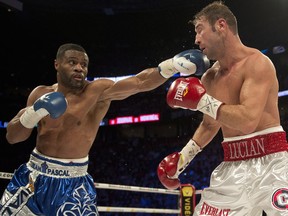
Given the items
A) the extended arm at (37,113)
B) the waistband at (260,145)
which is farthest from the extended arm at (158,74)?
the waistband at (260,145)

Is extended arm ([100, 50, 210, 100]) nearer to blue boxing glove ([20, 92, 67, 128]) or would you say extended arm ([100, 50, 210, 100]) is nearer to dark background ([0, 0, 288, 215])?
blue boxing glove ([20, 92, 67, 128])

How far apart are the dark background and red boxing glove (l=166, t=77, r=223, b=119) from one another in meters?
7.68

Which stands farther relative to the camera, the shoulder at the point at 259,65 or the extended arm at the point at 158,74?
the extended arm at the point at 158,74

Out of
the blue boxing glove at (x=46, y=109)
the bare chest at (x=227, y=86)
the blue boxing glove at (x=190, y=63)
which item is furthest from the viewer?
the blue boxing glove at (x=190, y=63)

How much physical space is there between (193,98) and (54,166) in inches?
33.9

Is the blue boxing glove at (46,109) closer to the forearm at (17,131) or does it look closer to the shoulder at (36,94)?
the forearm at (17,131)

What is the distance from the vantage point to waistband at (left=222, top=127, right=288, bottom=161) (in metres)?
1.70

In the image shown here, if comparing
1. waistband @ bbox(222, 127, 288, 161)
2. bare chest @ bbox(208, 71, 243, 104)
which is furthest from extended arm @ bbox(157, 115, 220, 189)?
waistband @ bbox(222, 127, 288, 161)

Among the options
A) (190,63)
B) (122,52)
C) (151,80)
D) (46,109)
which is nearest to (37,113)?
(46,109)

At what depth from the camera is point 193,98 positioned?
5.58 ft

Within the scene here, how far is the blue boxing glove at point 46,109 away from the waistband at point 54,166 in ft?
0.70

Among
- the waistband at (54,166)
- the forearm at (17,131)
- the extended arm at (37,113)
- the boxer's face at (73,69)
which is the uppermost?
A: the boxer's face at (73,69)

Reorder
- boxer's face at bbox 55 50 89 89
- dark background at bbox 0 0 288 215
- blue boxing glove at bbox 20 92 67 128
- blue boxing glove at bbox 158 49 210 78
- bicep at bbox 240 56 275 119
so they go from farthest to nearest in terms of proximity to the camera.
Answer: dark background at bbox 0 0 288 215
boxer's face at bbox 55 50 89 89
blue boxing glove at bbox 158 49 210 78
blue boxing glove at bbox 20 92 67 128
bicep at bbox 240 56 275 119

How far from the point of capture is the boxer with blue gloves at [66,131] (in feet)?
6.51
